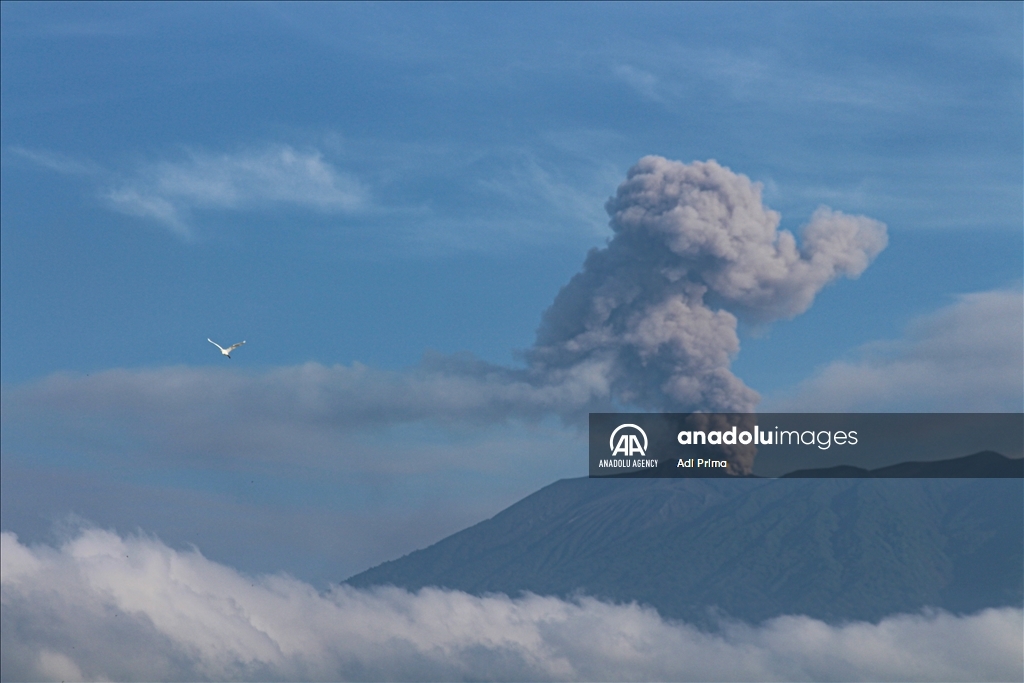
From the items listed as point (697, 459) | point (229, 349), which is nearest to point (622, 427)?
point (229, 349)

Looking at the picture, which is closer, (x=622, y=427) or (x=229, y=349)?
(x=229, y=349)

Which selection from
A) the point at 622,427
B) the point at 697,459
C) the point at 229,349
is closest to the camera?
the point at 229,349

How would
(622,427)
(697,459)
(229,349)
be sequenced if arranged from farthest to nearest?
(697,459) → (622,427) → (229,349)

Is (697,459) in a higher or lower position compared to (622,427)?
higher

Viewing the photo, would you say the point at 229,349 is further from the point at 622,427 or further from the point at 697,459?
the point at 697,459

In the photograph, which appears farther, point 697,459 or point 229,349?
point 697,459

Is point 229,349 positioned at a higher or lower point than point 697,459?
lower

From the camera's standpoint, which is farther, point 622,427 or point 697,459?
point 697,459
